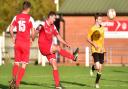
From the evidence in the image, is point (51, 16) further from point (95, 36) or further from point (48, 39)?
point (95, 36)

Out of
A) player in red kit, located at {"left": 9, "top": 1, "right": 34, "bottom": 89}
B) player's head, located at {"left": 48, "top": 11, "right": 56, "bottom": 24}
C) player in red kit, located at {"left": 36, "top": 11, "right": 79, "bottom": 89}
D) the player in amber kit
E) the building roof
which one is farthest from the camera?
the building roof

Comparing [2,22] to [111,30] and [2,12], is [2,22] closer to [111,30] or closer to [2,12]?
[2,12]

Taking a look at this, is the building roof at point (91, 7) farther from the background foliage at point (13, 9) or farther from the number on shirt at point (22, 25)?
the number on shirt at point (22, 25)

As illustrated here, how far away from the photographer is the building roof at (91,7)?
46.5 metres

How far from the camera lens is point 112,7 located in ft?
154

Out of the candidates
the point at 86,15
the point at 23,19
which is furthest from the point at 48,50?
the point at 86,15

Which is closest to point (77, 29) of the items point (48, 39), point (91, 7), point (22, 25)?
point (91, 7)

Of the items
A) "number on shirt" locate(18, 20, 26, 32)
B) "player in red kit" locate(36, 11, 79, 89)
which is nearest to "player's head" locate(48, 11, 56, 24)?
"player in red kit" locate(36, 11, 79, 89)

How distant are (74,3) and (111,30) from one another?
4279 mm

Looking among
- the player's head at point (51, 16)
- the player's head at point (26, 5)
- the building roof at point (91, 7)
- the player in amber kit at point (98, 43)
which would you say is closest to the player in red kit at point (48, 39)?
the player's head at point (51, 16)

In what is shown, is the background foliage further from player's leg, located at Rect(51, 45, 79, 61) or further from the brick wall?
player's leg, located at Rect(51, 45, 79, 61)

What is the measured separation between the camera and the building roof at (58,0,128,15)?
153ft

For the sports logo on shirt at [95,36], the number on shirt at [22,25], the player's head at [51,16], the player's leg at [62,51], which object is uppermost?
the player's head at [51,16]

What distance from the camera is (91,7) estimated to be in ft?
155
